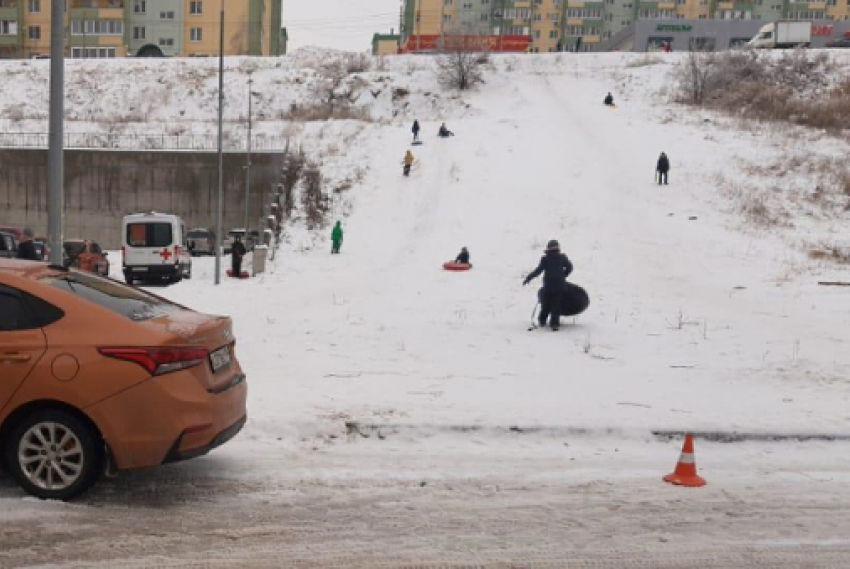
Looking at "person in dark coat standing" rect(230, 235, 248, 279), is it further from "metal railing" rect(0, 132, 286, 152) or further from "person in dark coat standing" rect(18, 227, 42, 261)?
"metal railing" rect(0, 132, 286, 152)

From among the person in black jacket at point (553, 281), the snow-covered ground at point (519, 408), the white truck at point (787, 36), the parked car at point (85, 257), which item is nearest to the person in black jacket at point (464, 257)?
the snow-covered ground at point (519, 408)

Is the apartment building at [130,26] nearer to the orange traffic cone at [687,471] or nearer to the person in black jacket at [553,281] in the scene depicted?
the person in black jacket at [553,281]

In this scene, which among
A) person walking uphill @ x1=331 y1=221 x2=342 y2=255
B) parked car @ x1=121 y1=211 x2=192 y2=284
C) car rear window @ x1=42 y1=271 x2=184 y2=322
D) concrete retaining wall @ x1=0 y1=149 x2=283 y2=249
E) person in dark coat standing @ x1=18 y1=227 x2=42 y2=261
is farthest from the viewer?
concrete retaining wall @ x1=0 y1=149 x2=283 y2=249

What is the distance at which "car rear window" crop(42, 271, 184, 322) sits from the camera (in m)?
5.06

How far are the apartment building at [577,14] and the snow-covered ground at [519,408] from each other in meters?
80.2

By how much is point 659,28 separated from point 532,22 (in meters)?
26.0

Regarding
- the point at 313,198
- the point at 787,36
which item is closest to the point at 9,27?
the point at 313,198

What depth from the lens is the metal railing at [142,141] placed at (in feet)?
133

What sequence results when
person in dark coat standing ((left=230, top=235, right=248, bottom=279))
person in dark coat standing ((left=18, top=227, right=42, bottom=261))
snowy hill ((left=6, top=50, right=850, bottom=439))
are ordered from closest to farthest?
snowy hill ((left=6, top=50, right=850, bottom=439)), person in dark coat standing ((left=18, top=227, right=42, bottom=261)), person in dark coat standing ((left=230, top=235, right=248, bottom=279))

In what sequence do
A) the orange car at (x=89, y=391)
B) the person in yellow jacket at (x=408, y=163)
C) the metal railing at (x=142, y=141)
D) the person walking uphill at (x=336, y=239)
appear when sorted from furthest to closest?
the metal railing at (x=142, y=141) → the person in yellow jacket at (x=408, y=163) → the person walking uphill at (x=336, y=239) → the orange car at (x=89, y=391)

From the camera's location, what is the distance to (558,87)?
52.5 m

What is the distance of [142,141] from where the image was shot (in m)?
43.7

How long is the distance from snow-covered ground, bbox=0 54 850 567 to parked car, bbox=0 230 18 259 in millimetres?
4571

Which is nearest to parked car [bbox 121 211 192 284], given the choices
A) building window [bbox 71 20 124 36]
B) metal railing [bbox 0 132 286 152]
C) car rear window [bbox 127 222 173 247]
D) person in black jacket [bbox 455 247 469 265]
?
car rear window [bbox 127 222 173 247]
